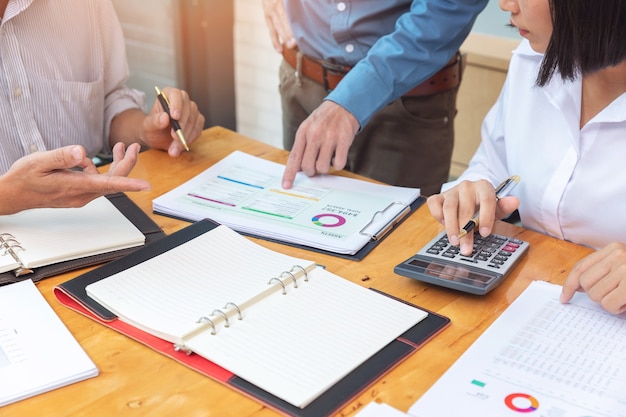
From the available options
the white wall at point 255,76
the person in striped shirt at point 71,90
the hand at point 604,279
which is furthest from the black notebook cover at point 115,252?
the white wall at point 255,76

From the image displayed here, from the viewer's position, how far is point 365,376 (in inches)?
36.7

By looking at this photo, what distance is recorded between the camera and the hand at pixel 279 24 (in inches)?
80.9

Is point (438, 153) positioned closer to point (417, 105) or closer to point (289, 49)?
point (417, 105)

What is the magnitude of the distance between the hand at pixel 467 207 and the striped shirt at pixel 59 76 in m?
0.90

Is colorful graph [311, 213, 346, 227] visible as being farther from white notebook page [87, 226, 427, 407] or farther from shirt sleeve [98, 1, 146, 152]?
shirt sleeve [98, 1, 146, 152]

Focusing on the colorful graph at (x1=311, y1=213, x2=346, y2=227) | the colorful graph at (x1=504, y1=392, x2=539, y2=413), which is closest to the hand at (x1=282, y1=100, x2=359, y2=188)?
the colorful graph at (x1=311, y1=213, x2=346, y2=227)

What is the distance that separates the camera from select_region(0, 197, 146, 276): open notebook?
118 cm

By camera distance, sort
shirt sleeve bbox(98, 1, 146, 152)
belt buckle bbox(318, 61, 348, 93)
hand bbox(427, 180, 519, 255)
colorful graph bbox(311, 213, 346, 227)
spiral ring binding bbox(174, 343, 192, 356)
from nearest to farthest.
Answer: spiral ring binding bbox(174, 343, 192, 356) < hand bbox(427, 180, 519, 255) < colorful graph bbox(311, 213, 346, 227) < shirt sleeve bbox(98, 1, 146, 152) < belt buckle bbox(318, 61, 348, 93)

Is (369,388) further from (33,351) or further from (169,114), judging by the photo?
(169,114)

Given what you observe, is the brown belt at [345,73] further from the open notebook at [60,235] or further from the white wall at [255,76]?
the white wall at [255,76]

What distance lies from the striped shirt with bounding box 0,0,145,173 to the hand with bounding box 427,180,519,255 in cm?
90

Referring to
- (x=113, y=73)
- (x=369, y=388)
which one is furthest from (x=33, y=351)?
(x=113, y=73)

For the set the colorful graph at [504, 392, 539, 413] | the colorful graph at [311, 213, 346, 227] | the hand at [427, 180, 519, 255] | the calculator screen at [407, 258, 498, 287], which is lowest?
the colorful graph at [504, 392, 539, 413]

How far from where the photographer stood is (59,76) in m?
1.71
